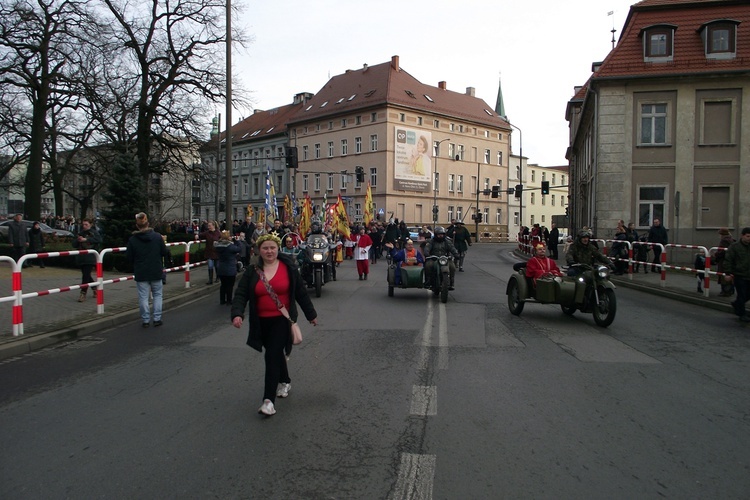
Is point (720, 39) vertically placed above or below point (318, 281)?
above

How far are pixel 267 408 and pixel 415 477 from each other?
173cm

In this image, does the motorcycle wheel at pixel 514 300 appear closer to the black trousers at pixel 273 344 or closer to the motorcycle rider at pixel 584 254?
the motorcycle rider at pixel 584 254

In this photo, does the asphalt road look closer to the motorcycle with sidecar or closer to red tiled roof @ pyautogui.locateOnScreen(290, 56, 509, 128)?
the motorcycle with sidecar

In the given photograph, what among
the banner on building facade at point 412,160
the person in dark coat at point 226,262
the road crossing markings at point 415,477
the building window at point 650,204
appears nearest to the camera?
the road crossing markings at point 415,477

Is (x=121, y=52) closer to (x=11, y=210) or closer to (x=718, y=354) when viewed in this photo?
(x=718, y=354)

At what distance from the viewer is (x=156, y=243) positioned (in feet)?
33.4

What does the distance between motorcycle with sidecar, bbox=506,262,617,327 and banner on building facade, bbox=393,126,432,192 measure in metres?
56.5

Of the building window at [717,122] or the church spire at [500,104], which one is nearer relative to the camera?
the building window at [717,122]

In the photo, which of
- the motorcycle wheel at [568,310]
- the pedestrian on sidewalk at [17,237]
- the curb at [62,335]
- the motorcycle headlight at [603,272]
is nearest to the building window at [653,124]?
the motorcycle wheel at [568,310]

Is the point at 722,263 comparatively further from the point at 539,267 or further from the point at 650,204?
the point at 650,204

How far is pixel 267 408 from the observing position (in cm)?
526

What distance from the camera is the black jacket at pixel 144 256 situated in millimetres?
10023

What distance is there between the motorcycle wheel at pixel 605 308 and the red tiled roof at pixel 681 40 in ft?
62.9

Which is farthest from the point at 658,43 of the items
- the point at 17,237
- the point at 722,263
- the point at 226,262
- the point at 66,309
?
the point at 17,237
